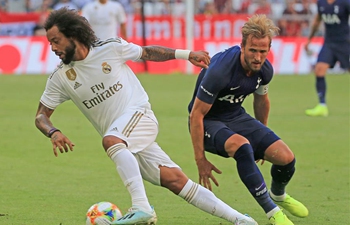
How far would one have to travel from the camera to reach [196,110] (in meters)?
7.11

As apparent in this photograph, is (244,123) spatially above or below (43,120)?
below

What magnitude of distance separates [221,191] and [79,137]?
177 inches

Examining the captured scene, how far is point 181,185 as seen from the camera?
679cm

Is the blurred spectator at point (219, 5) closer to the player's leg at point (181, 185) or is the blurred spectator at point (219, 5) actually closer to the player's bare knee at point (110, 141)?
the player's leg at point (181, 185)

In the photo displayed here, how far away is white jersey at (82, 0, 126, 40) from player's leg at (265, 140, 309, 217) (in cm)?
1133

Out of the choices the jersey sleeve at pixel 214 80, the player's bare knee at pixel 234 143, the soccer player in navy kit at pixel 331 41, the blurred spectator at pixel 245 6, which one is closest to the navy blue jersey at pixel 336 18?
the soccer player in navy kit at pixel 331 41

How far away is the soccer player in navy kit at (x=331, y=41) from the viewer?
15.8 metres

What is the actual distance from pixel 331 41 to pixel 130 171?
10.4 meters

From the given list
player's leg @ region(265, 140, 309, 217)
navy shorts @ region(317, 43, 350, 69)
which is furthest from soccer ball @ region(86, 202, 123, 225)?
navy shorts @ region(317, 43, 350, 69)

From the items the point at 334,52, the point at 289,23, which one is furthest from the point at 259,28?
the point at 289,23

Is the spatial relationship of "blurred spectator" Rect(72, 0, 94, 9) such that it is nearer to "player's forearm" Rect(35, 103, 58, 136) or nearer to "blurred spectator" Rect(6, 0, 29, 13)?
"blurred spectator" Rect(6, 0, 29, 13)

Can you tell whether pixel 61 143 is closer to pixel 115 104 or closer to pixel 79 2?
pixel 115 104

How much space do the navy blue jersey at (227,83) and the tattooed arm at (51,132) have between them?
1.30 metres

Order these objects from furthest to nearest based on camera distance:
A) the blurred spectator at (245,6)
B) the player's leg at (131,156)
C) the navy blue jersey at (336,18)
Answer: the blurred spectator at (245,6) → the navy blue jersey at (336,18) → the player's leg at (131,156)
